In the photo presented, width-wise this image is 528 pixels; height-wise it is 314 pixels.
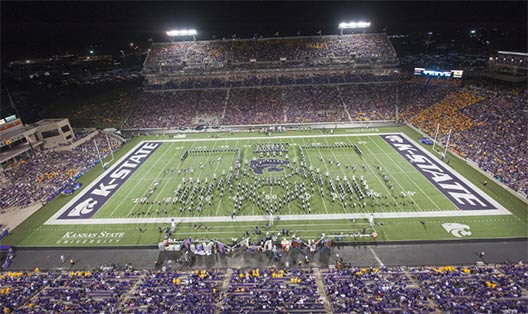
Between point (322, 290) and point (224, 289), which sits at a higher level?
point (224, 289)

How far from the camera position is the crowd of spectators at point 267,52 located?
200ft

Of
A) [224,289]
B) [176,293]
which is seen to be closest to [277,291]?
[224,289]

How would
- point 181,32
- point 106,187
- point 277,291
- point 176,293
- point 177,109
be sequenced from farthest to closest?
point 181,32 → point 177,109 → point 106,187 → point 176,293 → point 277,291

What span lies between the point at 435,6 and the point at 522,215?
6531cm

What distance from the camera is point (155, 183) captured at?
98.1 feet

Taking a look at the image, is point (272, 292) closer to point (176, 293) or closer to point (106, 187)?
point (176, 293)

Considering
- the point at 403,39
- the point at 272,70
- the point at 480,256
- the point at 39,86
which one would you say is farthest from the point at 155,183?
the point at 403,39

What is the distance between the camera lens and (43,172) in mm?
32406

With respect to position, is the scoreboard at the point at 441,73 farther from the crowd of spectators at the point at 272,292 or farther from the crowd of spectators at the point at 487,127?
the crowd of spectators at the point at 272,292

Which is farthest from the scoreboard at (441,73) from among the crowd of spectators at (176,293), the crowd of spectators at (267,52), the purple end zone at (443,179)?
the crowd of spectators at (176,293)

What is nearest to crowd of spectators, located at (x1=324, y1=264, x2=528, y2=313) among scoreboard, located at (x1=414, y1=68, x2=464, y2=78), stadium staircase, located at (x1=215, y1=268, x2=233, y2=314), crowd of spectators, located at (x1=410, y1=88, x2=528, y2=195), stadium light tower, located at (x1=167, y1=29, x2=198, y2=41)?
stadium staircase, located at (x1=215, y1=268, x2=233, y2=314)

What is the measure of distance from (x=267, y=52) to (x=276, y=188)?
146ft

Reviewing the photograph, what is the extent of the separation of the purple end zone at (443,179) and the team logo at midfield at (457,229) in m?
2.98

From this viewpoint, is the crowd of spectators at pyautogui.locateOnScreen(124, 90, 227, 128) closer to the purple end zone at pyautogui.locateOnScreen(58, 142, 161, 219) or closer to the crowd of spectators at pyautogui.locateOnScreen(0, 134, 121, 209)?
the purple end zone at pyautogui.locateOnScreen(58, 142, 161, 219)
